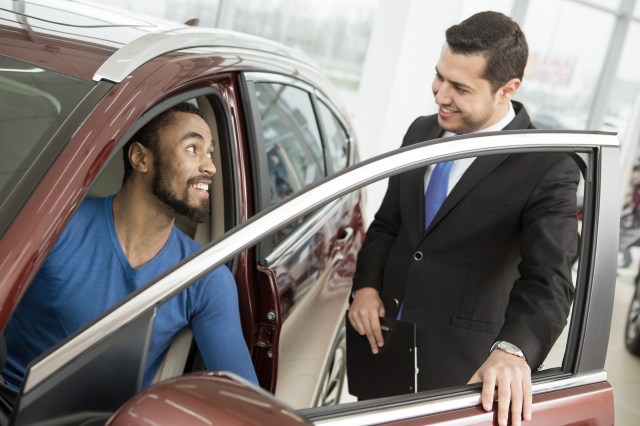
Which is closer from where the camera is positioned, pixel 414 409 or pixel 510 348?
pixel 414 409

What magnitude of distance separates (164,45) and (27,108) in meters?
0.31

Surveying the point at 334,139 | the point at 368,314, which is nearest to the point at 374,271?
the point at 368,314

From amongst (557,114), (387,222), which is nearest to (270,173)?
(387,222)

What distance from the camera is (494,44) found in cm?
194

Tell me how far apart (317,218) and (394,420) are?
1.38 m

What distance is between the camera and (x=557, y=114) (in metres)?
11.1

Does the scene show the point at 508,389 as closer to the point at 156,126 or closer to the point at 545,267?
the point at 545,267

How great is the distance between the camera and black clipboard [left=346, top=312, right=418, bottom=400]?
1967 millimetres

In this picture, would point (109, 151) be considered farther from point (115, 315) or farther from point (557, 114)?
point (557, 114)

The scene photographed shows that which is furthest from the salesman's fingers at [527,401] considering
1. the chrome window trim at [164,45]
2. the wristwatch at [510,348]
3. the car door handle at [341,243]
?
the car door handle at [341,243]

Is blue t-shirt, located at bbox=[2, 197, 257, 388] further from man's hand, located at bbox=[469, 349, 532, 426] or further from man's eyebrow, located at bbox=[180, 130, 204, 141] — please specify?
→ man's hand, located at bbox=[469, 349, 532, 426]

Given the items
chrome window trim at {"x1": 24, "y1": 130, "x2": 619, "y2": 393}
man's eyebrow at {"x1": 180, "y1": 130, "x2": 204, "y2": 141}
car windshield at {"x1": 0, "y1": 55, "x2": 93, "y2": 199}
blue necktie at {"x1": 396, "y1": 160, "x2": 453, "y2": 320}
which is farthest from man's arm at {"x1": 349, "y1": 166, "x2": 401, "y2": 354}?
car windshield at {"x1": 0, "y1": 55, "x2": 93, "y2": 199}

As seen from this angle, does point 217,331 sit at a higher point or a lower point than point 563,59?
lower

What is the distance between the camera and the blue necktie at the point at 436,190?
2.10 meters
